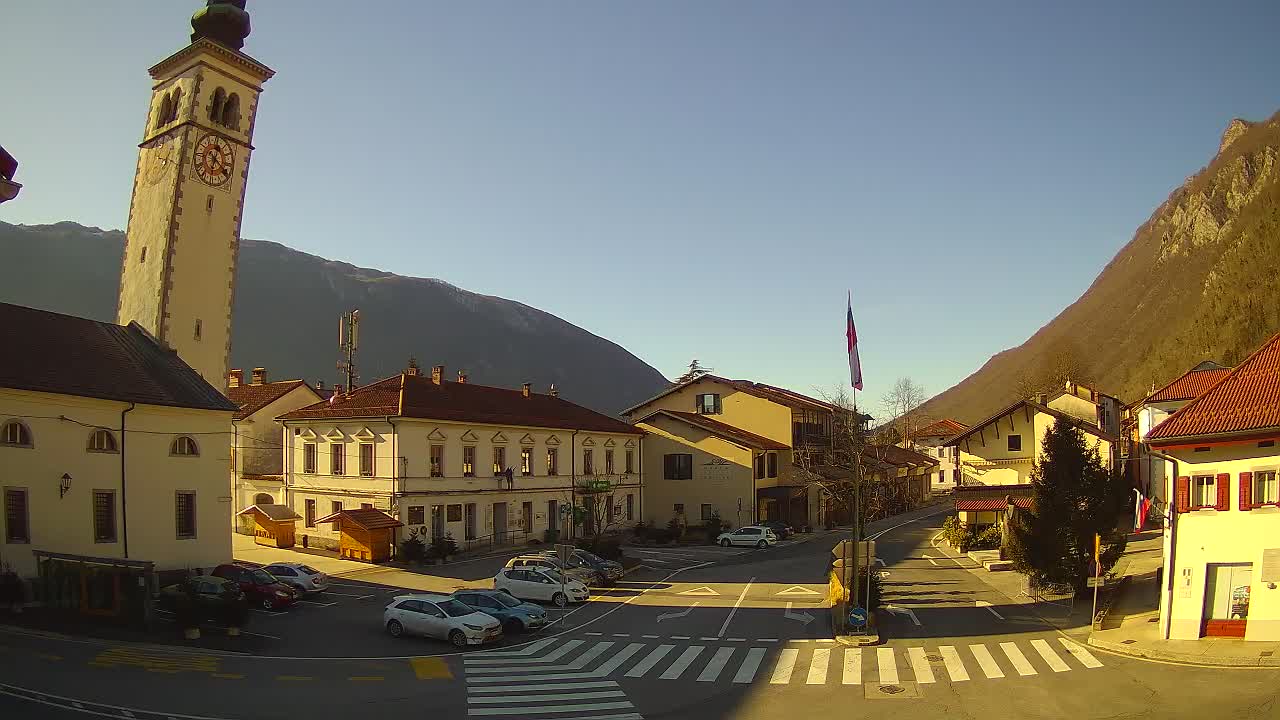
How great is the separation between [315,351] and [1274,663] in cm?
16741

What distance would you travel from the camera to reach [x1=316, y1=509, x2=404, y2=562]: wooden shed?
4091 cm

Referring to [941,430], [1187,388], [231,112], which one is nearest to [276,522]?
[231,112]

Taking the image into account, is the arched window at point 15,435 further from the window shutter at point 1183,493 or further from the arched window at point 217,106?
the window shutter at point 1183,493

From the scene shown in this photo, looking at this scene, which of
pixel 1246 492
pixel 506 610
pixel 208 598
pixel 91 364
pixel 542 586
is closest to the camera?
pixel 1246 492

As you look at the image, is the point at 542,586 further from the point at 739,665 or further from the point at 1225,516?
the point at 1225,516

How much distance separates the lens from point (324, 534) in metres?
45.1

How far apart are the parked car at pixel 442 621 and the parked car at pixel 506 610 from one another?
668 millimetres

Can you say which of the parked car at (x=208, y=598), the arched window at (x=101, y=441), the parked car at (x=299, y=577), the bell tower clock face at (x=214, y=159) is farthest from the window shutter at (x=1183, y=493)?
the bell tower clock face at (x=214, y=159)

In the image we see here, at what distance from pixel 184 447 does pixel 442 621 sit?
1543 centimetres

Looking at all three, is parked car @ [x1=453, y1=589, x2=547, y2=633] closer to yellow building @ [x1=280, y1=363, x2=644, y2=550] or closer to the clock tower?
yellow building @ [x1=280, y1=363, x2=644, y2=550]

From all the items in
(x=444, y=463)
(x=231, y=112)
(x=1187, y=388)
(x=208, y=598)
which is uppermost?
(x=231, y=112)

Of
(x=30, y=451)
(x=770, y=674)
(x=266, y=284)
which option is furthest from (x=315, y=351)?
(x=770, y=674)

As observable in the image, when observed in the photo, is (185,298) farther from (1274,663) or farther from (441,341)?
(441,341)

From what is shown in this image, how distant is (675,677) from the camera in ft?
69.5
